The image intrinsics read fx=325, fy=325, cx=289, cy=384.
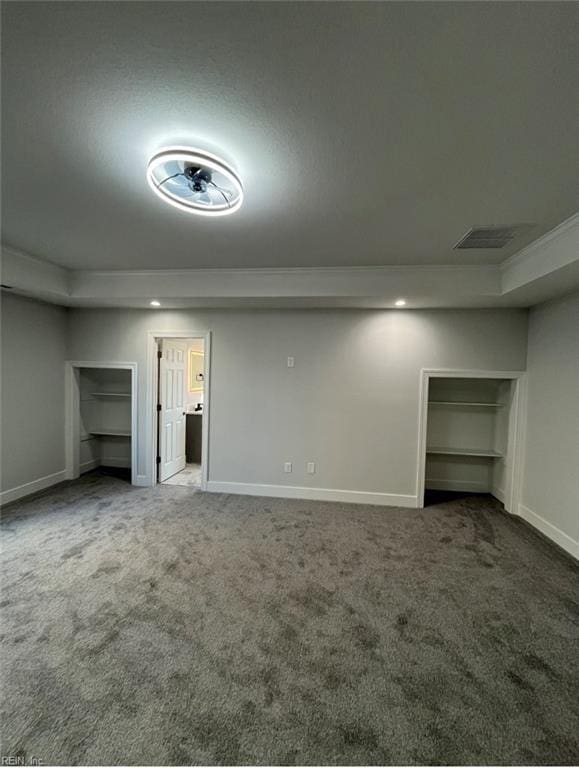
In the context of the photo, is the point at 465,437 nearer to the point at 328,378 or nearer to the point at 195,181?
the point at 328,378

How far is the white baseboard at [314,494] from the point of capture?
13.4 ft

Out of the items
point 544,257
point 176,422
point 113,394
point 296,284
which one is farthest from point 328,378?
point 113,394

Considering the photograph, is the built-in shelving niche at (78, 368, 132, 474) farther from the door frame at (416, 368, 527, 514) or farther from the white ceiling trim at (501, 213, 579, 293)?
the white ceiling trim at (501, 213, 579, 293)

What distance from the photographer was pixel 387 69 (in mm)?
1207

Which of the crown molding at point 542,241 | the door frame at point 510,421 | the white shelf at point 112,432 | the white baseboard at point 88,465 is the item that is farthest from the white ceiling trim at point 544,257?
the white baseboard at point 88,465

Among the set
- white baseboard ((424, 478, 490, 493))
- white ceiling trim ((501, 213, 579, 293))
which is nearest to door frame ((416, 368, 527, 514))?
white baseboard ((424, 478, 490, 493))

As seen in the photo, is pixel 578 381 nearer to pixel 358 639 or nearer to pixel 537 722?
pixel 537 722

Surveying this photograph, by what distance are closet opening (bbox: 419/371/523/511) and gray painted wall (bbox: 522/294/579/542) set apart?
463mm

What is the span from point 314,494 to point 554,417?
110 inches

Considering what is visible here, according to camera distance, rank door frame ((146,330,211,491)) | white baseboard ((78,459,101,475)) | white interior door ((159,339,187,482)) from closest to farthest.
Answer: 1. door frame ((146,330,211,491))
2. white interior door ((159,339,187,482))
3. white baseboard ((78,459,101,475))

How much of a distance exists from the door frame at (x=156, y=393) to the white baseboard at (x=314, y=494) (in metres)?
0.34

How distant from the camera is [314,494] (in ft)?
13.9

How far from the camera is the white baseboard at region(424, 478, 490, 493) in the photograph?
15.0 ft

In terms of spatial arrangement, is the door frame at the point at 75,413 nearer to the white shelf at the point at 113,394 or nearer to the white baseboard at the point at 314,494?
the white shelf at the point at 113,394
